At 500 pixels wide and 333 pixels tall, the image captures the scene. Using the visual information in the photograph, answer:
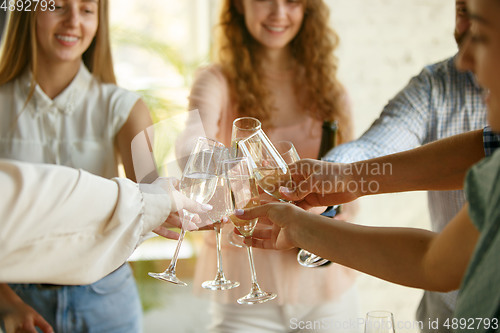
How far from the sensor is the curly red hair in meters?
1.26

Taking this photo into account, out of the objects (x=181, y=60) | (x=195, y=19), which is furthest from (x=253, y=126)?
Result: (x=195, y=19)

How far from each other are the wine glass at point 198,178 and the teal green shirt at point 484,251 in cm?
36

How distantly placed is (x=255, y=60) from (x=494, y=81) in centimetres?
91

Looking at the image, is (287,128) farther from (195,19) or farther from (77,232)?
(195,19)

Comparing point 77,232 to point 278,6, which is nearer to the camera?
point 77,232

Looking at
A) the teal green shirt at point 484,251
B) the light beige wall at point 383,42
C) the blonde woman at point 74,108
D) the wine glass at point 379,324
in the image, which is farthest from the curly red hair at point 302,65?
the light beige wall at point 383,42

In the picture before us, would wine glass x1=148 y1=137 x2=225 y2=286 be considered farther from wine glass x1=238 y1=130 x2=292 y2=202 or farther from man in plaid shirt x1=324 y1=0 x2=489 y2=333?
man in plaid shirt x1=324 y1=0 x2=489 y2=333

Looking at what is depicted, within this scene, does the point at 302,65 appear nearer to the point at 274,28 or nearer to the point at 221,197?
the point at 274,28

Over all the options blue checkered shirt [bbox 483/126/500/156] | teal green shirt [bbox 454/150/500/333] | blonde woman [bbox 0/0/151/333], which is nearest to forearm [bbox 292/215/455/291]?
teal green shirt [bbox 454/150/500/333]

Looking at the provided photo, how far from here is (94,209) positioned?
28.0 inches

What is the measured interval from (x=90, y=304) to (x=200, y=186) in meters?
0.43

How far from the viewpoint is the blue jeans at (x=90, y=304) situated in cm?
96

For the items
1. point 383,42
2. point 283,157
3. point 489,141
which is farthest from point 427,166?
point 383,42

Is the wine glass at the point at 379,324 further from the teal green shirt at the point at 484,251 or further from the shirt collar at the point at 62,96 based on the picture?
the shirt collar at the point at 62,96
